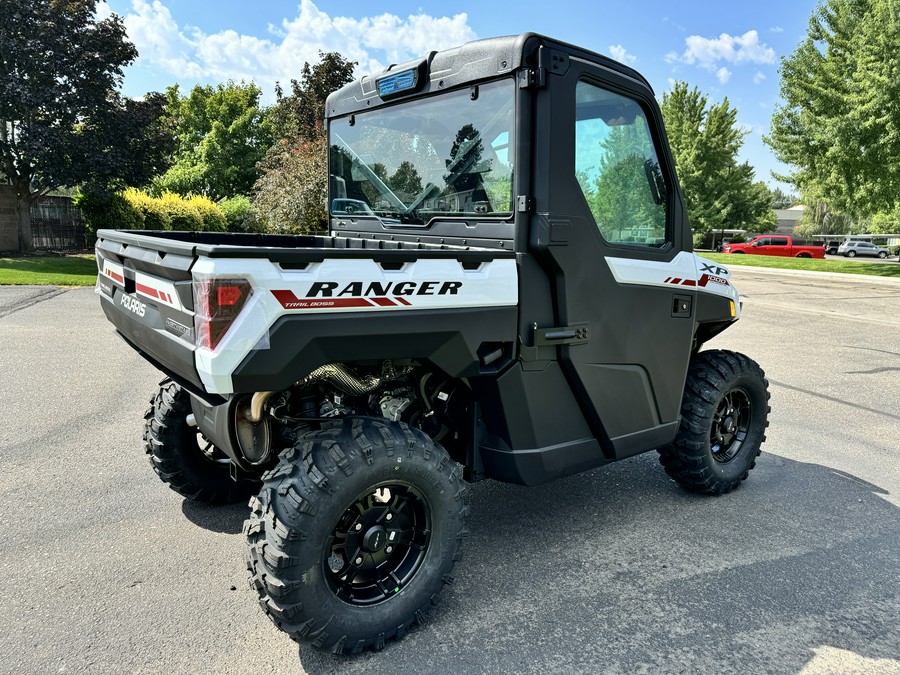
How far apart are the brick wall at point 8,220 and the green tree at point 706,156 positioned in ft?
106

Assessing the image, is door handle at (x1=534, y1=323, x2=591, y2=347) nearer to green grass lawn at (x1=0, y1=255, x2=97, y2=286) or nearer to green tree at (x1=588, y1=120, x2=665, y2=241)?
green tree at (x1=588, y1=120, x2=665, y2=241)

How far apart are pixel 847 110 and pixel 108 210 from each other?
2465cm

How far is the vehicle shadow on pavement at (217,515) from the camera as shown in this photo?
3428 millimetres

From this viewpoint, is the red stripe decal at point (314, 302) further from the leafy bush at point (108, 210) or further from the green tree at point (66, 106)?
the green tree at point (66, 106)

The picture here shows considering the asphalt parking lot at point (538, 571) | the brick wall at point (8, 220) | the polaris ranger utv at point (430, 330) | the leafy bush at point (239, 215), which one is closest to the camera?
the polaris ranger utv at point (430, 330)

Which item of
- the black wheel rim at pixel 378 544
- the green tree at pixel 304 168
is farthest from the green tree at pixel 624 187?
the green tree at pixel 304 168

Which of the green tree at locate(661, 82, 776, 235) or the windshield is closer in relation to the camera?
the windshield

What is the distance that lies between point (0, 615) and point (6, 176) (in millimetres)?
21431

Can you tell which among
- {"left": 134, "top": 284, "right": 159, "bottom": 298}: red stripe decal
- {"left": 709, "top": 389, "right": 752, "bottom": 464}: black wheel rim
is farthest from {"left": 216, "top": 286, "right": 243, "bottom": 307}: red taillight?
{"left": 709, "top": 389, "right": 752, "bottom": 464}: black wheel rim

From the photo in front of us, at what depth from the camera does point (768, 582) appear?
300cm

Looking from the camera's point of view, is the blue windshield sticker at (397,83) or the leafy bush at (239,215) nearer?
the blue windshield sticker at (397,83)

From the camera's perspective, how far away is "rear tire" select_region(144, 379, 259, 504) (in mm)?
3416

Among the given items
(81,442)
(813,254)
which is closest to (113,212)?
(81,442)

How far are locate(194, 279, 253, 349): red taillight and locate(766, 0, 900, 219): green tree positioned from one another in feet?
79.3
